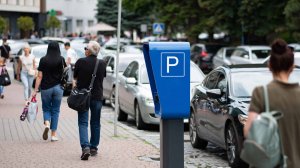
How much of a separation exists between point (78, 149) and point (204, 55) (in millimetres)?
27866

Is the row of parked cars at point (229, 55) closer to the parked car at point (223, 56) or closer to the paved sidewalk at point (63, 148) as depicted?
the parked car at point (223, 56)

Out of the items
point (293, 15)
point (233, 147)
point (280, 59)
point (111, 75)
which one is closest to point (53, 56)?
point (233, 147)

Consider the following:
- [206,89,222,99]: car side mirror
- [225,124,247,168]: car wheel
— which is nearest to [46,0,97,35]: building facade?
[206,89,222,99]: car side mirror

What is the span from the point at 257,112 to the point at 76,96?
5559 mm

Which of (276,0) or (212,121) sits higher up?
(276,0)

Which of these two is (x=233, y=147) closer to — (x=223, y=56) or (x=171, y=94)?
(x=171, y=94)

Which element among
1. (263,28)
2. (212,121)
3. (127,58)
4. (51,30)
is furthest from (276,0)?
(51,30)

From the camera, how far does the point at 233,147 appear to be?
405 inches

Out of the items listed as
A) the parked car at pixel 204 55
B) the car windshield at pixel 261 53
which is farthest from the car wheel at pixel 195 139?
the parked car at pixel 204 55

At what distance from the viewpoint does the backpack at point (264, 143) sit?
4816 millimetres

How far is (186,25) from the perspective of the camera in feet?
165

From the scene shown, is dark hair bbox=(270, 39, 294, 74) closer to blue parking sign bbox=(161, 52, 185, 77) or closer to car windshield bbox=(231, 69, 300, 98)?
blue parking sign bbox=(161, 52, 185, 77)

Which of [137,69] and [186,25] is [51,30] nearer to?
[186,25]

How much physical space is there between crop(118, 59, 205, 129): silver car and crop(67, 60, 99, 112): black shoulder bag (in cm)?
448
